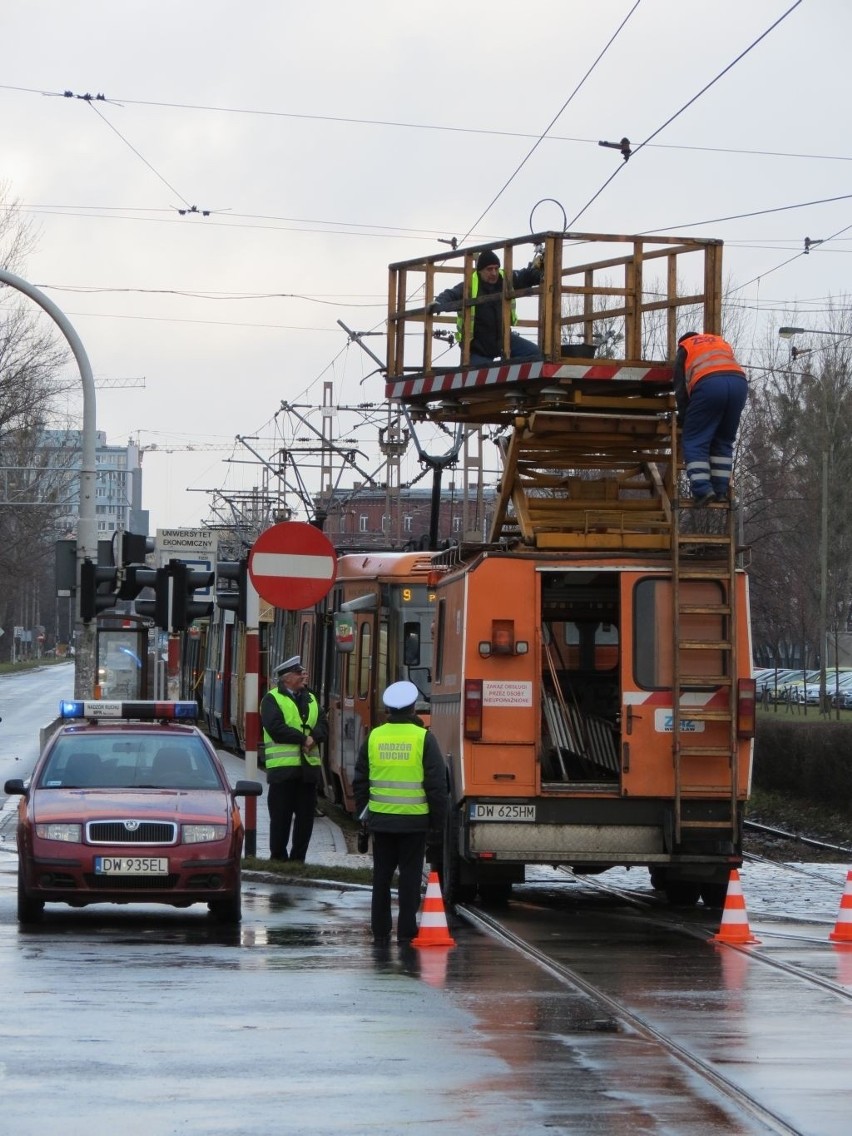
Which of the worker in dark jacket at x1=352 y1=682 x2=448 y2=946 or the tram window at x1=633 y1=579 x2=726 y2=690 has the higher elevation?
the tram window at x1=633 y1=579 x2=726 y2=690

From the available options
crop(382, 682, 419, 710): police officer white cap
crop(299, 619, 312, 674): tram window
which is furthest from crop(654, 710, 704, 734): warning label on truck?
crop(299, 619, 312, 674): tram window

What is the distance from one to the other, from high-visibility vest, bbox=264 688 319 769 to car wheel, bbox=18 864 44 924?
409 centimetres

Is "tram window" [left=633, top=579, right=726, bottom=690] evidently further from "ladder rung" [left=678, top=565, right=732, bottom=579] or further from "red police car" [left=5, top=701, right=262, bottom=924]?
"red police car" [left=5, top=701, right=262, bottom=924]

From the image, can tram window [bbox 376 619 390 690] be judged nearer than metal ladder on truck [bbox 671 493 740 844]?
→ No

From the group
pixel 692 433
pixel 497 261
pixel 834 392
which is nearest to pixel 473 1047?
pixel 692 433

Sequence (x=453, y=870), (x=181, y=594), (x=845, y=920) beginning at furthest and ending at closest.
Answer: (x=181, y=594) < (x=453, y=870) < (x=845, y=920)

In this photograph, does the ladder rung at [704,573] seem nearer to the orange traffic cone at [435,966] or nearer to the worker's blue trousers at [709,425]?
the worker's blue trousers at [709,425]

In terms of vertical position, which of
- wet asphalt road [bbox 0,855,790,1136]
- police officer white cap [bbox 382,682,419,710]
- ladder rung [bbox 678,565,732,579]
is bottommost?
wet asphalt road [bbox 0,855,790,1136]

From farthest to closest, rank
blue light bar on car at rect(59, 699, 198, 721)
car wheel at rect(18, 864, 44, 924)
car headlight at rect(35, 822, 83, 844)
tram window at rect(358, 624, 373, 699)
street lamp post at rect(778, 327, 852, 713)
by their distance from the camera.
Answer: street lamp post at rect(778, 327, 852, 713) < tram window at rect(358, 624, 373, 699) < blue light bar on car at rect(59, 699, 198, 721) < car wheel at rect(18, 864, 44, 924) < car headlight at rect(35, 822, 83, 844)

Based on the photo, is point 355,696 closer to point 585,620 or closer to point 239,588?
point 239,588

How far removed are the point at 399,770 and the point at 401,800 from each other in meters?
0.19

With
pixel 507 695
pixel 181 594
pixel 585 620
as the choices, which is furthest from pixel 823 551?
pixel 507 695

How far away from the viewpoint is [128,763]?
14711mm

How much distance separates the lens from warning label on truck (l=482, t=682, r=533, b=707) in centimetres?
1460
